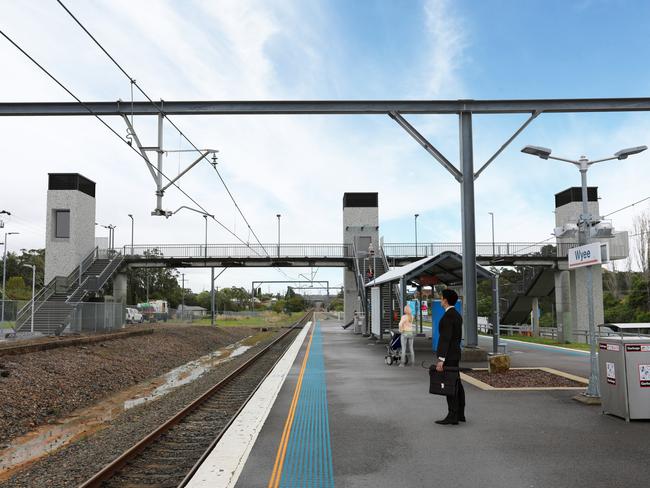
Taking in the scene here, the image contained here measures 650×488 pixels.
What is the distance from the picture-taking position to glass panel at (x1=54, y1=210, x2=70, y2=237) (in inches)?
1513

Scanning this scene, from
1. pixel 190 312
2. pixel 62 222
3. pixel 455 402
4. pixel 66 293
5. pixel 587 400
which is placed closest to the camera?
pixel 455 402

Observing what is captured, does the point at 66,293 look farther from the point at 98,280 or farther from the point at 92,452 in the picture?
the point at 92,452

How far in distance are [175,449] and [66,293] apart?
31199 millimetres

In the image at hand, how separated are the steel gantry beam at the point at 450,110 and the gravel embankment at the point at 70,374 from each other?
729cm

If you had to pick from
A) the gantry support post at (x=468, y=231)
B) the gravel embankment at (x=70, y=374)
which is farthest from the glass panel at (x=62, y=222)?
the gantry support post at (x=468, y=231)

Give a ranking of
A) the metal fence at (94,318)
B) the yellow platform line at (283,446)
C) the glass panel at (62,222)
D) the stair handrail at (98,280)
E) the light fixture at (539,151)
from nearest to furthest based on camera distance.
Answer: the yellow platform line at (283,446)
the light fixture at (539,151)
the metal fence at (94,318)
the stair handrail at (98,280)
the glass panel at (62,222)

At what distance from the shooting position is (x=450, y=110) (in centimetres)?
1673

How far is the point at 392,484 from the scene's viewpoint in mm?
5391

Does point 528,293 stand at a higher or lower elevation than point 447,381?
higher

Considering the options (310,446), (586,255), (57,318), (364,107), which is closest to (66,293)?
(57,318)

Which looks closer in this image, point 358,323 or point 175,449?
point 175,449

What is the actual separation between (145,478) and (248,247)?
3378cm

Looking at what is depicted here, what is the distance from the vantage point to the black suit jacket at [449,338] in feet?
25.5

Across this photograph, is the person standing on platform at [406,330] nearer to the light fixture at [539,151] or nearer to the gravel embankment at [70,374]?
the light fixture at [539,151]
